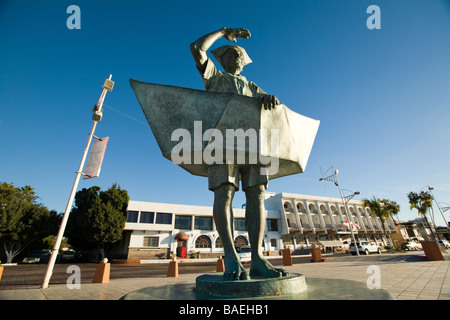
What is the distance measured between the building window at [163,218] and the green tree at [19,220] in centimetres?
1129

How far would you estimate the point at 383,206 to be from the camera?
1216 inches

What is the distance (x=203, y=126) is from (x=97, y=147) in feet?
22.6

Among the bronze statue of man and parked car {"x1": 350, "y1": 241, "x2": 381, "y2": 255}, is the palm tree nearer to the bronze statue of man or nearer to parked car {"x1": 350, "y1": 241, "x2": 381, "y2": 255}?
parked car {"x1": 350, "y1": 241, "x2": 381, "y2": 255}

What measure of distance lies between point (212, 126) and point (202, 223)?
97.3ft

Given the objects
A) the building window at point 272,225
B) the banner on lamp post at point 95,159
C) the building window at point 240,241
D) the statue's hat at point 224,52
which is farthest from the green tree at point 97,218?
the statue's hat at point 224,52

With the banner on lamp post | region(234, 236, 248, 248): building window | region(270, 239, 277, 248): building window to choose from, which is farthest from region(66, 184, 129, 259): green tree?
region(270, 239, 277, 248): building window

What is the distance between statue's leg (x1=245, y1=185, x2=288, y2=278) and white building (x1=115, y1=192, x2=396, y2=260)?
25.2m

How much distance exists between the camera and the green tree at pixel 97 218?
23797mm

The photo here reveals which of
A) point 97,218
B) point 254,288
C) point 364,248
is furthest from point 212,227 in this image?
point 254,288

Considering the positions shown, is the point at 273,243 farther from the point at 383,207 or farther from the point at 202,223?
the point at 383,207

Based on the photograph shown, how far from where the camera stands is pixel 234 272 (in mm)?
2232

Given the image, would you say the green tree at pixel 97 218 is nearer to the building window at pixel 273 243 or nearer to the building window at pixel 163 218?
the building window at pixel 163 218
